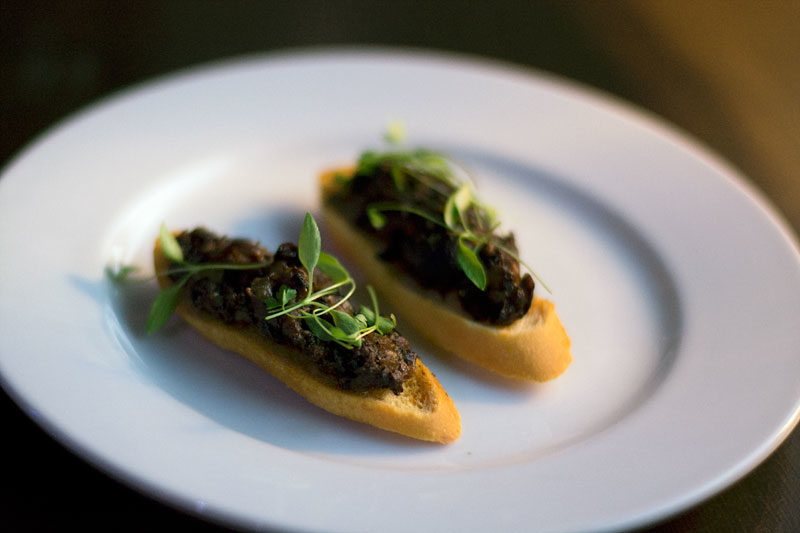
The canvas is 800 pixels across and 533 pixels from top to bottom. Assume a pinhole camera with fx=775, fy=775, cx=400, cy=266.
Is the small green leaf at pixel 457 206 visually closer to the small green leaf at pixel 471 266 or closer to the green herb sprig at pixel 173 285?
the small green leaf at pixel 471 266

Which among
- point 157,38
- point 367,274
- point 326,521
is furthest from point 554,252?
point 157,38

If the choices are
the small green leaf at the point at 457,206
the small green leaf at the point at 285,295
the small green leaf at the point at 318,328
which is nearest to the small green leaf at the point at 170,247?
the small green leaf at the point at 285,295

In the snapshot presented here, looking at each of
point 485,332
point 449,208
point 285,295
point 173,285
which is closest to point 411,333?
point 485,332

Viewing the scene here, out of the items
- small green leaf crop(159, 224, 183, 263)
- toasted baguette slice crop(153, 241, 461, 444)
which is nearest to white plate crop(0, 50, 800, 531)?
toasted baguette slice crop(153, 241, 461, 444)

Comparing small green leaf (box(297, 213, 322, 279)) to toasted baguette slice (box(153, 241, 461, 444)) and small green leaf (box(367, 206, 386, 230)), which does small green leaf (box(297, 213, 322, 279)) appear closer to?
toasted baguette slice (box(153, 241, 461, 444))

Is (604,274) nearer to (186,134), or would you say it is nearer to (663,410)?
(663,410)

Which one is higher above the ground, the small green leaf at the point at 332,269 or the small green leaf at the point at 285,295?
the small green leaf at the point at 332,269

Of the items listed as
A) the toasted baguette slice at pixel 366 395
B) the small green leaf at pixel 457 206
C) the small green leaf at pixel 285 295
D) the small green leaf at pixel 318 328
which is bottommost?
the toasted baguette slice at pixel 366 395
